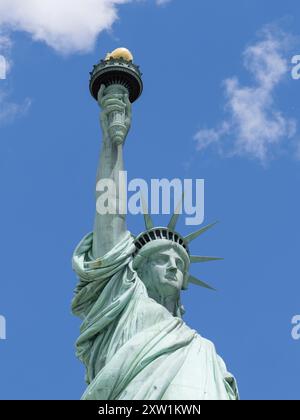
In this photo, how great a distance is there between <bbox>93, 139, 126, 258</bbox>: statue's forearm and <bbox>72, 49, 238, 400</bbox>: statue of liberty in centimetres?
2

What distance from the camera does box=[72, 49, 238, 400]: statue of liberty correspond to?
15539mm

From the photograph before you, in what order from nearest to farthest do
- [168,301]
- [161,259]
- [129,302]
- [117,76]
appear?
1. [129,302]
2. [168,301]
3. [161,259]
4. [117,76]

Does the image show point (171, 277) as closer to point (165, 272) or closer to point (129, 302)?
point (165, 272)

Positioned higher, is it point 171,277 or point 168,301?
point 171,277

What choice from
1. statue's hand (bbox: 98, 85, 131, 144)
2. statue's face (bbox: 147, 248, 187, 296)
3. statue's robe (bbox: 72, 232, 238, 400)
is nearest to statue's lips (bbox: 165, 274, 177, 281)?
statue's face (bbox: 147, 248, 187, 296)

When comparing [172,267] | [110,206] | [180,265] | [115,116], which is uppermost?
[115,116]

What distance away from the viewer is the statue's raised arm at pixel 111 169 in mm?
17516

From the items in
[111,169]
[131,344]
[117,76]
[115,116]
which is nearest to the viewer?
[131,344]

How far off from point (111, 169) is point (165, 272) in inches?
73.2

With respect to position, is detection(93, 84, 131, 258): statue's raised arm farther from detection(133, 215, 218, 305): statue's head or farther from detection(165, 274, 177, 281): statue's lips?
detection(165, 274, 177, 281): statue's lips

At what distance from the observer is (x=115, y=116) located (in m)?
18.4

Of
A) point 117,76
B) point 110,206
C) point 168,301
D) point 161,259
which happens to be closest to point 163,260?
point 161,259
